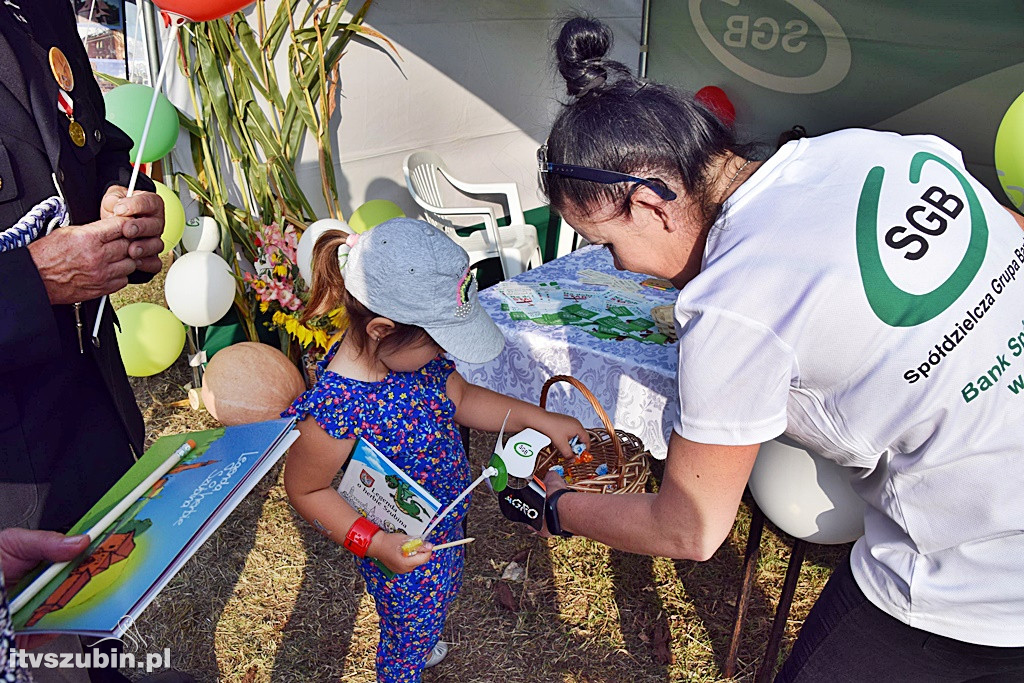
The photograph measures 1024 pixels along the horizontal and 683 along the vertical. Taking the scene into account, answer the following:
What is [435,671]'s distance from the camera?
2471 mm

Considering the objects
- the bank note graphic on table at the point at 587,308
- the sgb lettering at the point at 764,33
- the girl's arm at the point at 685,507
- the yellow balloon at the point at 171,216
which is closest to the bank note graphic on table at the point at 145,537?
the girl's arm at the point at 685,507

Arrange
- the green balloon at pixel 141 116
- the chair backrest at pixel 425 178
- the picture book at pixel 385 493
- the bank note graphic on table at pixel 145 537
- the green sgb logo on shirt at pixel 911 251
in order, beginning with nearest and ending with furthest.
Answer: the bank note graphic on table at pixel 145 537
the green sgb logo on shirt at pixel 911 251
the picture book at pixel 385 493
the green balloon at pixel 141 116
the chair backrest at pixel 425 178

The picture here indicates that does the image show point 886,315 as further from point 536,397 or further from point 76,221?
point 536,397

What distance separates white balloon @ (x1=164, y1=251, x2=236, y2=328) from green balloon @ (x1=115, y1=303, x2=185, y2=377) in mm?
158

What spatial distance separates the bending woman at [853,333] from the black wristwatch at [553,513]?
0.24 m

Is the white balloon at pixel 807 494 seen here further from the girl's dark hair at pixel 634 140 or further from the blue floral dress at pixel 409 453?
the girl's dark hair at pixel 634 140

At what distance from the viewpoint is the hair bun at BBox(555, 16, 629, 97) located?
1.29 m

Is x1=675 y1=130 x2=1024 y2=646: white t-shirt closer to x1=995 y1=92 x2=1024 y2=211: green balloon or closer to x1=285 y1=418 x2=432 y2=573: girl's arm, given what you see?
x1=285 y1=418 x2=432 y2=573: girl's arm

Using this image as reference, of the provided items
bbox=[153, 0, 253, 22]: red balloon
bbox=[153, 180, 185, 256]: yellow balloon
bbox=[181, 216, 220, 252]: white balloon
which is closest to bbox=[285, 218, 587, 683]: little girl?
bbox=[153, 0, 253, 22]: red balloon

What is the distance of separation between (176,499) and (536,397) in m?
1.71

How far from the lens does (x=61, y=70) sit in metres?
1.46

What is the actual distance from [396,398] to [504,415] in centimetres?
36

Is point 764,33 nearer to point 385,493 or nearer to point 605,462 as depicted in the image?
point 605,462

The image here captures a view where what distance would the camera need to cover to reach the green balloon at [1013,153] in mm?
2465
